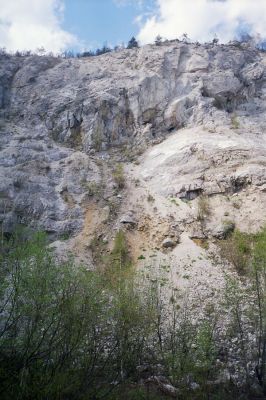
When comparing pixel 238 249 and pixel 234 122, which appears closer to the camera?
pixel 238 249

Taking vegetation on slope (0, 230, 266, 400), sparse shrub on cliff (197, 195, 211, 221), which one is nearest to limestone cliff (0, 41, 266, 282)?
sparse shrub on cliff (197, 195, 211, 221)

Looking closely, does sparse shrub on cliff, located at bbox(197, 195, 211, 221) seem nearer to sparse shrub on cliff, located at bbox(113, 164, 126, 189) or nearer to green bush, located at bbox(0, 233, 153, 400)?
sparse shrub on cliff, located at bbox(113, 164, 126, 189)

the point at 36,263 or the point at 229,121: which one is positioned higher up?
the point at 229,121

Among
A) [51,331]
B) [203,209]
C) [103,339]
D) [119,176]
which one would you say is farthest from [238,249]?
[51,331]

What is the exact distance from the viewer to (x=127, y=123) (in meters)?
41.5

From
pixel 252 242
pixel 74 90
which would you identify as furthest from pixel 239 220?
pixel 74 90

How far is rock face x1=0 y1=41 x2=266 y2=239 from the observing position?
3212 centimetres

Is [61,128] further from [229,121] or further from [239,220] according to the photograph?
[239,220]

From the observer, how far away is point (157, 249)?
91.7ft

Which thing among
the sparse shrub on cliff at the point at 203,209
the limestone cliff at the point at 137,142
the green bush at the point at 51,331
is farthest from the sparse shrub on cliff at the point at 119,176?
the green bush at the point at 51,331

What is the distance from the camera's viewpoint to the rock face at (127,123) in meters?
32.1

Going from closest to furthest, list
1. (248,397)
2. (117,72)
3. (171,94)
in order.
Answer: (248,397) → (171,94) → (117,72)

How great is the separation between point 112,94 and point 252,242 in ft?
78.9

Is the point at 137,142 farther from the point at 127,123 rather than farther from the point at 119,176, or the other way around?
the point at 119,176
